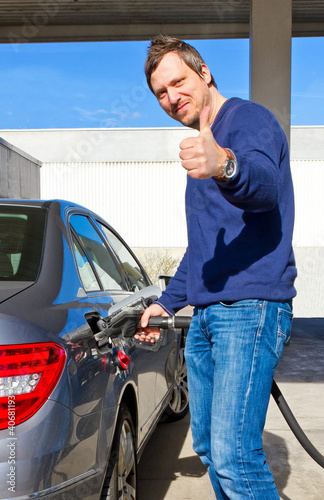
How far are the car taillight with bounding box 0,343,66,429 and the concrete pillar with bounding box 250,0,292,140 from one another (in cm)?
903

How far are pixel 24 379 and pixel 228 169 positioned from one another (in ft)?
2.81

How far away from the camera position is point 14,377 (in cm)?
193

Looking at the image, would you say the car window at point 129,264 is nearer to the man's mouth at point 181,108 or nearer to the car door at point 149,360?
the car door at point 149,360

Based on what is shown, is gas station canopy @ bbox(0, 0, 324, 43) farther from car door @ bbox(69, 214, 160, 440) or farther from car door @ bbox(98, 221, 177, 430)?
car door @ bbox(69, 214, 160, 440)

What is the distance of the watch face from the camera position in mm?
1643

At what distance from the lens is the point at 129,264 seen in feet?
14.8

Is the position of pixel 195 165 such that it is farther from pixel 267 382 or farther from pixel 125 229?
pixel 125 229

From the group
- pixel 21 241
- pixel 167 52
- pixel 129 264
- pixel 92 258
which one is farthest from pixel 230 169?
pixel 129 264

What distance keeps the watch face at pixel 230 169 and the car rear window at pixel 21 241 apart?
1.03 meters

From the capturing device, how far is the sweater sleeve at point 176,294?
8.49 feet

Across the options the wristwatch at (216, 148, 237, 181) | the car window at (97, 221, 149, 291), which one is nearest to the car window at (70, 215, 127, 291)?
the car window at (97, 221, 149, 291)

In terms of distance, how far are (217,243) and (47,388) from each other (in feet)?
2.24

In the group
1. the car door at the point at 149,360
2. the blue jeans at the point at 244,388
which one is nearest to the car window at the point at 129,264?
the car door at the point at 149,360

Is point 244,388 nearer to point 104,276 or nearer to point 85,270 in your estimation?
point 85,270
